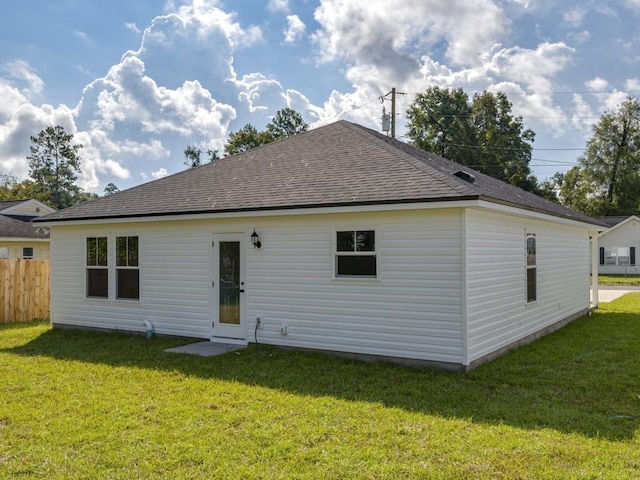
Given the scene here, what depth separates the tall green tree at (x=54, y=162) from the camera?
167 feet

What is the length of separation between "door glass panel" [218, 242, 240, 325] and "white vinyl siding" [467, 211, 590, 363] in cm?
410

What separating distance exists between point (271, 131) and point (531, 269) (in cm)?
3293

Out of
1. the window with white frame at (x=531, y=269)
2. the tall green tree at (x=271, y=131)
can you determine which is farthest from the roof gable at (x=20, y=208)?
the window with white frame at (x=531, y=269)

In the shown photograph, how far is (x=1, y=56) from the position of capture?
15492 mm

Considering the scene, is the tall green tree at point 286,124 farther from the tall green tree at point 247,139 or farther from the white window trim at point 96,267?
the white window trim at point 96,267

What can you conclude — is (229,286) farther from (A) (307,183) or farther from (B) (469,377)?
(B) (469,377)

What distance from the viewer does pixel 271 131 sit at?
40.4m

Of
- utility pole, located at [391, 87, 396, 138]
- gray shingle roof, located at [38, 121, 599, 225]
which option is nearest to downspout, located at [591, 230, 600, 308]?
gray shingle roof, located at [38, 121, 599, 225]

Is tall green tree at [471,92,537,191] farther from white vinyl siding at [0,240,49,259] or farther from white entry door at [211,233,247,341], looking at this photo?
white entry door at [211,233,247,341]

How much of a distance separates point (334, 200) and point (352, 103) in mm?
19217

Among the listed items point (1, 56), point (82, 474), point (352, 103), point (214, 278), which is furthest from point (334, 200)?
point (352, 103)

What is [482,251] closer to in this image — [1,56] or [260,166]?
[260,166]

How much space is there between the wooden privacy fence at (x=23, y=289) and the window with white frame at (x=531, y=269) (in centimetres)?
1195

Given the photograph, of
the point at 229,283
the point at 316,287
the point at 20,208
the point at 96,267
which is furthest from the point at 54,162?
the point at 316,287
